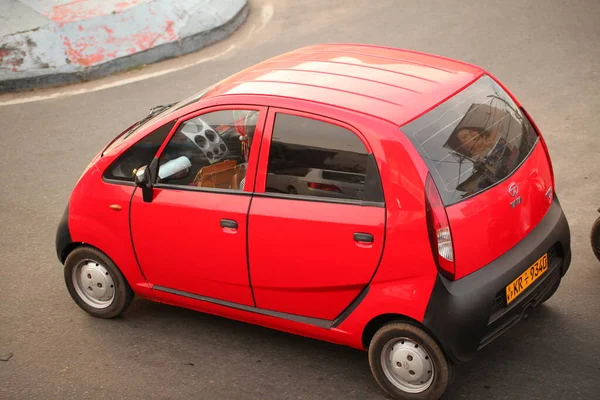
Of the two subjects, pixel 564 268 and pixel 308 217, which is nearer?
pixel 308 217

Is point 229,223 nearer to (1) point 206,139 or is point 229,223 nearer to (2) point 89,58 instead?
(1) point 206,139

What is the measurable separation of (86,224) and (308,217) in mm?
1813

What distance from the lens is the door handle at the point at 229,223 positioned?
5082 mm

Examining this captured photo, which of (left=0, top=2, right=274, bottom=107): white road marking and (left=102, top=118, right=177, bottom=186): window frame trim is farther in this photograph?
(left=0, top=2, right=274, bottom=107): white road marking

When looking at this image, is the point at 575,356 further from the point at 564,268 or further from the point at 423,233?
the point at 423,233

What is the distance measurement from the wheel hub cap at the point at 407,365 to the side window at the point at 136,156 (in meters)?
2.00

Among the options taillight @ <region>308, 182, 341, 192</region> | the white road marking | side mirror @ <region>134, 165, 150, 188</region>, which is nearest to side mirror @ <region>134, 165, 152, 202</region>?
side mirror @ <region>134, 165, 150, 188</region>

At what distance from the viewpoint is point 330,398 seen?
4.99m

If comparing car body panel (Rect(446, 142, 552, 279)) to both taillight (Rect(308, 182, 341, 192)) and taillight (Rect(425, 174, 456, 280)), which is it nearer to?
taillight (Rect(425, 174, 456, 280))

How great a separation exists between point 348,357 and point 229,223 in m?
1.18

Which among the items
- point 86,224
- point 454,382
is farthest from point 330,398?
point 86,224

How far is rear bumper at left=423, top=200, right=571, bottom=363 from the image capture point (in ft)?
14.7

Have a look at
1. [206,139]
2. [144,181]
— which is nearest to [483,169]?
[206,139]

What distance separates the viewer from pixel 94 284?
19.7 ft
